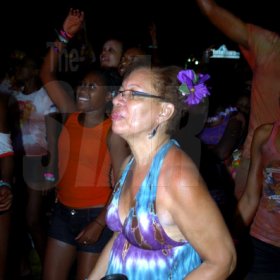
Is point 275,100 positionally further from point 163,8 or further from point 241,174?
point 163,8

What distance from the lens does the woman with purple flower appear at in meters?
1.80

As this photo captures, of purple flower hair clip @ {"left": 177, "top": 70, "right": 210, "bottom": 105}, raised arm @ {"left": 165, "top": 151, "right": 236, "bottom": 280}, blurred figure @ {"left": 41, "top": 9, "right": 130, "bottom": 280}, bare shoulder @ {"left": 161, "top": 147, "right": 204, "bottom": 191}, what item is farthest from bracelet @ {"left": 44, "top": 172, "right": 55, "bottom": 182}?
raised arm @ {"left": 165, "top": 151, "right": 236, "bottom": 280}

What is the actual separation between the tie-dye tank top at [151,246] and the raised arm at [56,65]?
5.95 feet

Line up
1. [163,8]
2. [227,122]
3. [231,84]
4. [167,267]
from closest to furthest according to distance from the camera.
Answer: [167,267] < [227,122] < [231,84] < [163,8]

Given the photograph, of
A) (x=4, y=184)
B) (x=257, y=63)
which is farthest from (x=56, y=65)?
(x=257, y=63)

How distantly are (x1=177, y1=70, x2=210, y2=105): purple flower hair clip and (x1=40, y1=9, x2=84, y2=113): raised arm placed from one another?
Result: 5.18 ft

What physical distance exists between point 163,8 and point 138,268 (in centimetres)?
1301

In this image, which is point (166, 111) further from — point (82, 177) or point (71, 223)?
point (71, 223)

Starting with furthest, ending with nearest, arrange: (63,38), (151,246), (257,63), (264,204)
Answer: (63,38), (257,63), (264,204), (151,246)

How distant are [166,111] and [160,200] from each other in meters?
0.44

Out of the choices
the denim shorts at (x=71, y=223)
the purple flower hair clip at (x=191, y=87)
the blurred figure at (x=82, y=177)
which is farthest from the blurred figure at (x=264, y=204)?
the denim shorts at (x=71, y=223)

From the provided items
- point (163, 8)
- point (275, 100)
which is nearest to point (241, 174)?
point (275, 100)

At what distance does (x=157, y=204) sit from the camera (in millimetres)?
1868

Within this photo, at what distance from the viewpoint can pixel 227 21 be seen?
11.9 ft
